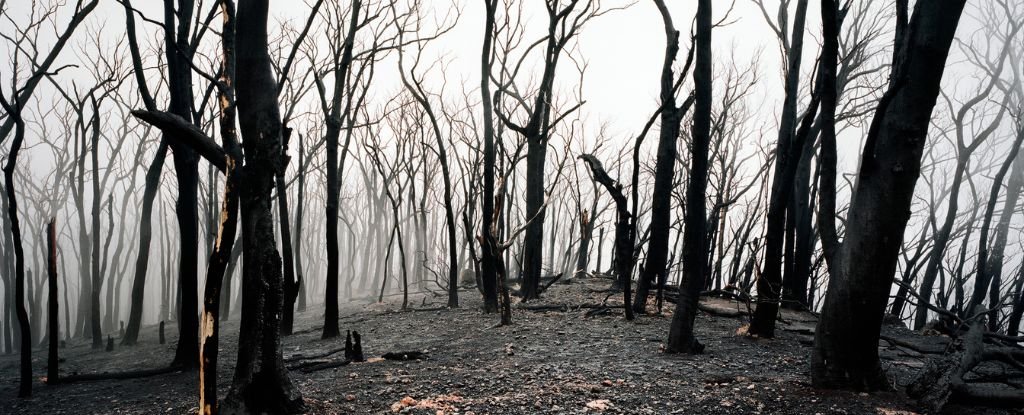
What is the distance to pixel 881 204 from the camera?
402 cm

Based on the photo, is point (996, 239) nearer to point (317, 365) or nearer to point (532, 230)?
point (532, 230)

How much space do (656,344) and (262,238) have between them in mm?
4896

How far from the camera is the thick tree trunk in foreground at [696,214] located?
6.07m

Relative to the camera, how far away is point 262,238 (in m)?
4.36

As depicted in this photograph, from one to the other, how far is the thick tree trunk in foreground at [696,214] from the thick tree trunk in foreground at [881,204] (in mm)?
1802

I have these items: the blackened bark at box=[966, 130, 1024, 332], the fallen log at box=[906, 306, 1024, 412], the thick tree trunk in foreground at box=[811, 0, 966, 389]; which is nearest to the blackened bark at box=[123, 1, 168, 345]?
the thick tree trunk in foreground at box=[811, 0, 966, 389]

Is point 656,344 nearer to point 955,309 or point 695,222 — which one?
point 695,222

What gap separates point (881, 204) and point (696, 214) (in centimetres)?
230

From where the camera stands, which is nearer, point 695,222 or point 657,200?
point 695,222

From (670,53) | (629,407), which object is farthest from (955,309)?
(629,407)

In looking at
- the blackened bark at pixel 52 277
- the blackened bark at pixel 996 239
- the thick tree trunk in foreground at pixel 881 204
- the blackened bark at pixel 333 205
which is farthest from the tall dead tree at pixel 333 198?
the blackened bark at pixel 996 239

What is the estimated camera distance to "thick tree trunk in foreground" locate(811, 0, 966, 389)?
3908 millimetres

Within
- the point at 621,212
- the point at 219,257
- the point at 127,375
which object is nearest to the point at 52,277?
the point at 127,375

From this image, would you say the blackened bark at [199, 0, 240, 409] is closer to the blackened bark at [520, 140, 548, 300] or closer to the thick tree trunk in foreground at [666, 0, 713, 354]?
the thick tree trunk in foreground at [666, 0, 713, 354]
